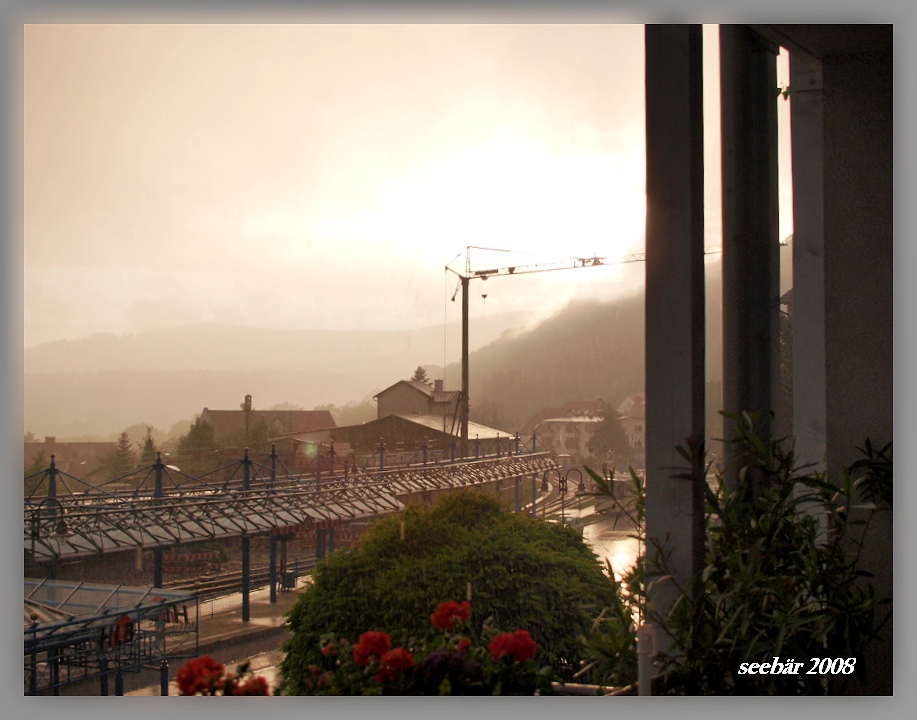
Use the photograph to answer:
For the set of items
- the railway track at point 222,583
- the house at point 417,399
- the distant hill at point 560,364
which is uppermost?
the distant hill at point 560,364

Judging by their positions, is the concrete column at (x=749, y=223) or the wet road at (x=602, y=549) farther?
the concrete column at (x=749, y=223)

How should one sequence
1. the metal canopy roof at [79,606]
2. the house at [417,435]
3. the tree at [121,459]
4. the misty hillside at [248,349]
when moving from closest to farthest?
the metal canopy roof at [79,606], the tree at [121,459], the misty hillside at [248,349], the house at [417,435]

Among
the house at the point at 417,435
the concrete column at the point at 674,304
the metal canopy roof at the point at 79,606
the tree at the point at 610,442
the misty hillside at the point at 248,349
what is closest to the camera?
the concrete column at the point at 674,304

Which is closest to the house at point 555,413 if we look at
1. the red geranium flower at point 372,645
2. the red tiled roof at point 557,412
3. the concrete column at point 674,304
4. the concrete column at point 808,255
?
A: the red tiled roof at point 557,412

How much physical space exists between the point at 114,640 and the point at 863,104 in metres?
3.54

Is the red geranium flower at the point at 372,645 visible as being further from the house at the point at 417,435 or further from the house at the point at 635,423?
the house at the point at 635,423

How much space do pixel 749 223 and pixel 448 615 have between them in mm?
1914

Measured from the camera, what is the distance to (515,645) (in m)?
3.05

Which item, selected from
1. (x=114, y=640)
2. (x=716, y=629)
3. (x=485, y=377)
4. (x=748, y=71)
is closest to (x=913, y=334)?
(x=748, y=71)

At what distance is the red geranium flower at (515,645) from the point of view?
3055 mm

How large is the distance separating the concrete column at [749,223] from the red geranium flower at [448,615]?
1.21 m

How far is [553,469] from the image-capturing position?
3.50 metres

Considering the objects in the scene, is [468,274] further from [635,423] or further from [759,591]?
[759,591]

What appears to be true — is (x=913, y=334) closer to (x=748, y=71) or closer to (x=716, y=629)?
(x=748, y=71)
